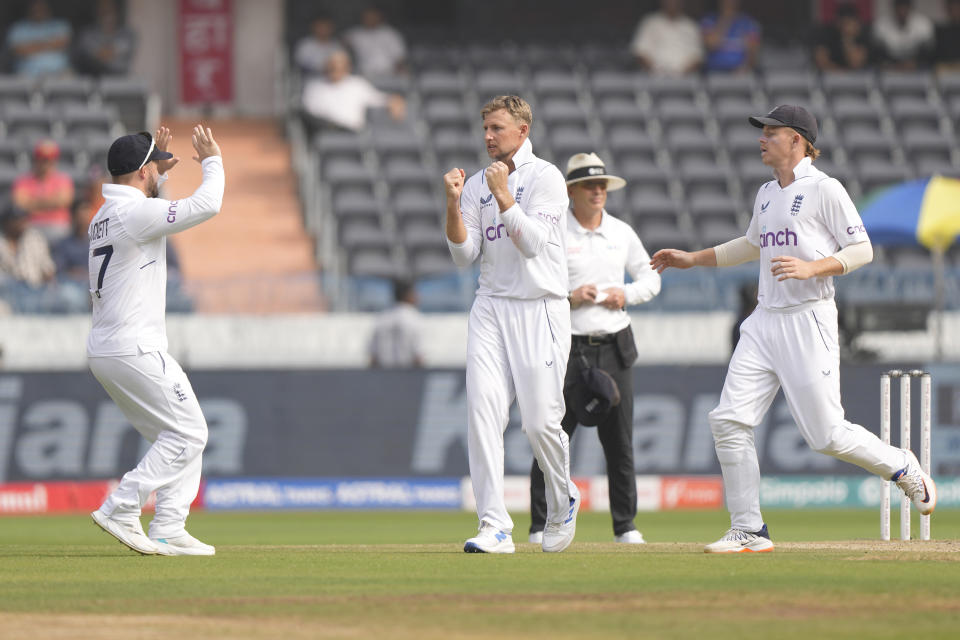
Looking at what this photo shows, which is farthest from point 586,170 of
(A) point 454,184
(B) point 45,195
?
(B) point 45,195

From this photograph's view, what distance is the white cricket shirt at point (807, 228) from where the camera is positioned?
8609mm

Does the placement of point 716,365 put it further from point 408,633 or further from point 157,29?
point 157,29

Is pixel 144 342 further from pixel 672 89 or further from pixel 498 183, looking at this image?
pixel 672 89

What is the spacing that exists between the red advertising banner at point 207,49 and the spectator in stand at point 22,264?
27.5 feet

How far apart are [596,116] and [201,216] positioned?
14784mm

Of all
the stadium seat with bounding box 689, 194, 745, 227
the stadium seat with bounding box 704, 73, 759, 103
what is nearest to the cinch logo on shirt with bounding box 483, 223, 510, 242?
the stadium seat with bounding box 689, 194, 745, 227

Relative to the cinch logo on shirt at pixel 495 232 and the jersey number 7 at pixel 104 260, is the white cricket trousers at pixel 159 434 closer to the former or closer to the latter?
the jersey number 7 at pixel 104 260

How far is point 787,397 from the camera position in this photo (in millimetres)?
8742

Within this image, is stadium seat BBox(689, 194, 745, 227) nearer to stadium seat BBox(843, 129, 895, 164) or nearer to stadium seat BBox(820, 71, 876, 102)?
stadium seat BBox(843, 129, 895, 164)

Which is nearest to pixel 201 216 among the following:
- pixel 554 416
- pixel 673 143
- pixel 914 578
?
pixel 554 416

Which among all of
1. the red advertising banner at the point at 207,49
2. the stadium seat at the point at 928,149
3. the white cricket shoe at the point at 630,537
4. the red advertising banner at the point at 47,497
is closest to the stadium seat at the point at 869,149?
the stadium seat at the point at 928,149

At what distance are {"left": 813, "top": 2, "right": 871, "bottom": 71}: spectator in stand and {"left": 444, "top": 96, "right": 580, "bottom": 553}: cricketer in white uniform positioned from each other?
16702 millimetres

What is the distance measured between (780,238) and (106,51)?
16199 mm

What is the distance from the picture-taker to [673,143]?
22.3m
